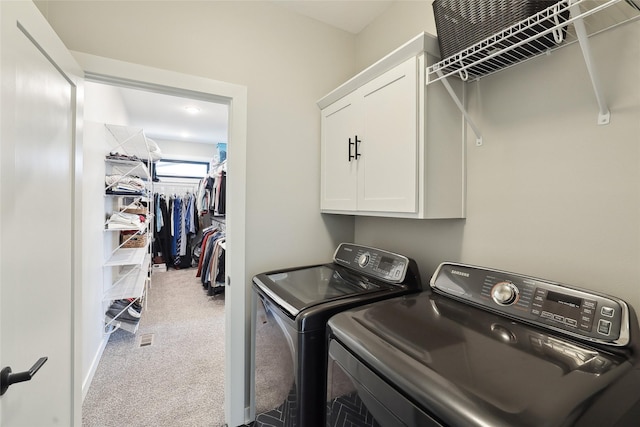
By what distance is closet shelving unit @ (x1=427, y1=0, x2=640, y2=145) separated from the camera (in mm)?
838

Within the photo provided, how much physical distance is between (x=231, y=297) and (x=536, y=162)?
169 centimetres

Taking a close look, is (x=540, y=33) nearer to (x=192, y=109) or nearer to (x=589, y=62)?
(x=589, y=62)

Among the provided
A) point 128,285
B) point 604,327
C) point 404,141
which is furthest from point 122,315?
point 604,327

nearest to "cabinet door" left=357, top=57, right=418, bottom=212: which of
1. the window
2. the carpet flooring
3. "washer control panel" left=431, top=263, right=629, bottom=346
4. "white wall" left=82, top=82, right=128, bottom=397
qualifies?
"washer control panel" left=431, top=263, right=629, bottom=346

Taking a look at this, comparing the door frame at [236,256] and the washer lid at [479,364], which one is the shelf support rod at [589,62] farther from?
the door frame at [236,256]

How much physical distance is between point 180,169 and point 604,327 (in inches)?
265

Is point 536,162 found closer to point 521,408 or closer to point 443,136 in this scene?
point 443,136

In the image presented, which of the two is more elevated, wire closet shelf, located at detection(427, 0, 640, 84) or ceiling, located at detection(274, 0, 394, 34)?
ceiling, located at detection(274, 0, 394, 34)

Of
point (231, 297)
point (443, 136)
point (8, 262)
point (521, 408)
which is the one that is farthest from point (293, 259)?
point (521, 408)

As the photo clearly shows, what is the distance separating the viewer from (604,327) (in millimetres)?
768

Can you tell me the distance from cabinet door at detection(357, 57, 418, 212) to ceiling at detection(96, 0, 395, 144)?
0.72 metres

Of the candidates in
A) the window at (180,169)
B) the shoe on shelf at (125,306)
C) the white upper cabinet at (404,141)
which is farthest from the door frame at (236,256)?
the window at (180,169)

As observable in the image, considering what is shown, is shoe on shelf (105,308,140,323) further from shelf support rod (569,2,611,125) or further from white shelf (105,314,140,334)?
shelf support rod (569,2,611,125)

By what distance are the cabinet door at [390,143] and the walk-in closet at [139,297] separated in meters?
1.42
